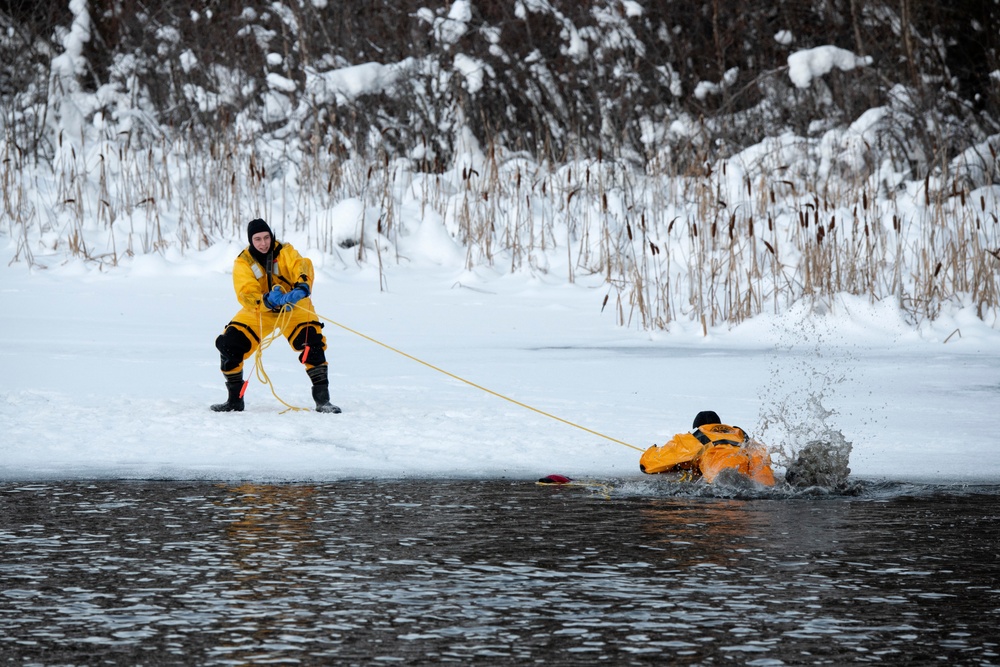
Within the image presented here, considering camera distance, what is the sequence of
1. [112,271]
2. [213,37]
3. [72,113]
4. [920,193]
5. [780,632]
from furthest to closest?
[213,37]
[72,113]
[920,193]
[112,271]
[780,632]

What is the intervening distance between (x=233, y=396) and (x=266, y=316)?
19.3 inches

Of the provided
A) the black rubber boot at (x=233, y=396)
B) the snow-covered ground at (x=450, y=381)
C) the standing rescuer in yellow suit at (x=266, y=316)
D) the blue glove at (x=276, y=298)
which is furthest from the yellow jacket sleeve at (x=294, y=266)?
the snow-covered ground at (x=450, y=381)

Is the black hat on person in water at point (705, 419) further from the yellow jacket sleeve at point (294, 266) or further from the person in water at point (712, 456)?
the yellow jacket sleeve at point (294, 266)

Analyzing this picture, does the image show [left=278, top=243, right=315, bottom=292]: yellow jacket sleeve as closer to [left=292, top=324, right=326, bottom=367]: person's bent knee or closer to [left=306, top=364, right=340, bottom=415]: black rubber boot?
[left=292, top=324, right=326, bottom=367]: person's bent knee

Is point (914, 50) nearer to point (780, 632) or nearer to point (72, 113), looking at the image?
point (72, 113)

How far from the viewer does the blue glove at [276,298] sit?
7.78m

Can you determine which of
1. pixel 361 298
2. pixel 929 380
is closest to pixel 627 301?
pixel 361 298

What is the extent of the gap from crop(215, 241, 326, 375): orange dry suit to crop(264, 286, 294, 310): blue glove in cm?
13

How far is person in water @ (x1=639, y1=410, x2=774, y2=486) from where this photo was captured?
5891mm

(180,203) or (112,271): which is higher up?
(180,203)

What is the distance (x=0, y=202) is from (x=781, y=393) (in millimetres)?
9390

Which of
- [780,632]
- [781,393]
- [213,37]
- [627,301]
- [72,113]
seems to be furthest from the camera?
[213,37]

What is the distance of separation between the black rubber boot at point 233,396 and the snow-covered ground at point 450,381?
0.44 ft

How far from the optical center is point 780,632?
137 inches
